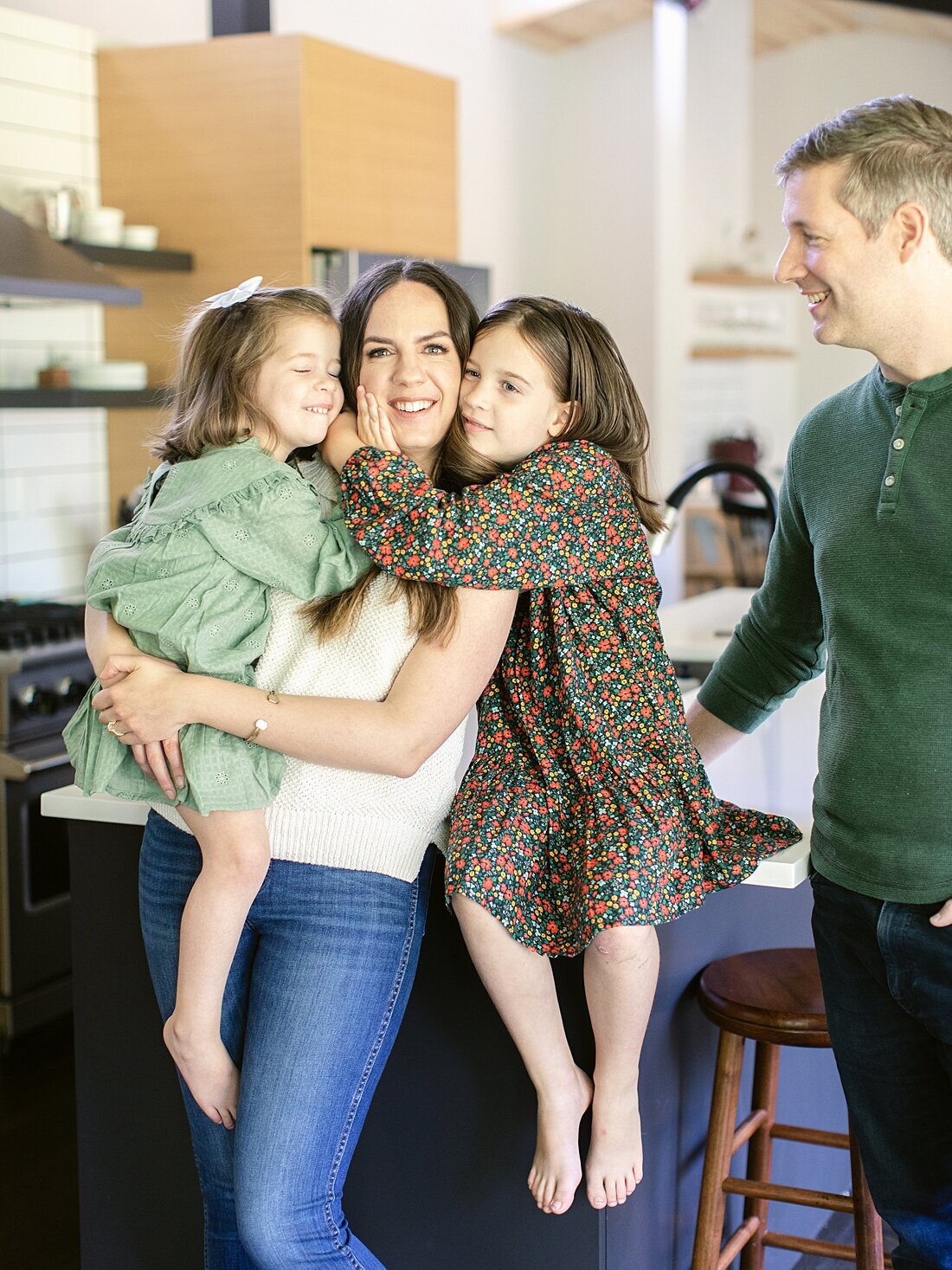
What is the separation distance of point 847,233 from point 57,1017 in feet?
9.71

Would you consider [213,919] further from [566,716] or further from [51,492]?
[51,492]

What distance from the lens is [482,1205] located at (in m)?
1.88

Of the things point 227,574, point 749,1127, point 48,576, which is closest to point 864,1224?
point 749,1127

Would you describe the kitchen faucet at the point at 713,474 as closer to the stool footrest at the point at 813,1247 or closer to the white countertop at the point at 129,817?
the white countertop at the point at 129,817

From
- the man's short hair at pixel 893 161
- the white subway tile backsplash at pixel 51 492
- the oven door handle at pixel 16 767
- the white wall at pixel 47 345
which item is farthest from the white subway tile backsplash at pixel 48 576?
the man's short hair at pixel 893 161

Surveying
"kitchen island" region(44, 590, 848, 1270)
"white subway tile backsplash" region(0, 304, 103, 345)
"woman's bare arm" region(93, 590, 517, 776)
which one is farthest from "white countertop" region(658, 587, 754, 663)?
"white subway tile backsplash" region(0, 304, 103, 345)

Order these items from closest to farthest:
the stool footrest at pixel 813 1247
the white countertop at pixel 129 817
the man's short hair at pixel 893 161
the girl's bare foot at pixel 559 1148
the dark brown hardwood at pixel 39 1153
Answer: the man's short hair at pixel 893 161 < the girl's bare foot at pixel 559 1148 < the white countertop at pixel 129 817 < the stool footrest at pixel 813 1247 < the dark brown hardwood at pixel 39 1153

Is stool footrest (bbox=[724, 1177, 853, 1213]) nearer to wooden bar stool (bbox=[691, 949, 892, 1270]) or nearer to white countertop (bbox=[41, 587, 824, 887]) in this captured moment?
wooden bar stool (bbox=[691, 949, 892, 1270])

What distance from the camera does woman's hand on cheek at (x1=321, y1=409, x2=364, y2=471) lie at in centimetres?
167

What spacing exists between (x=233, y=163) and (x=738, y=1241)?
11.1 ft

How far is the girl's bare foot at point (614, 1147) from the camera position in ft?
5.55

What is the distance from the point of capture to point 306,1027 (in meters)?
1.57

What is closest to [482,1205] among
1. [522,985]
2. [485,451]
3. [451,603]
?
[522,985]

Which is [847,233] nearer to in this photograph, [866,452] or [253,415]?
[866,452]
